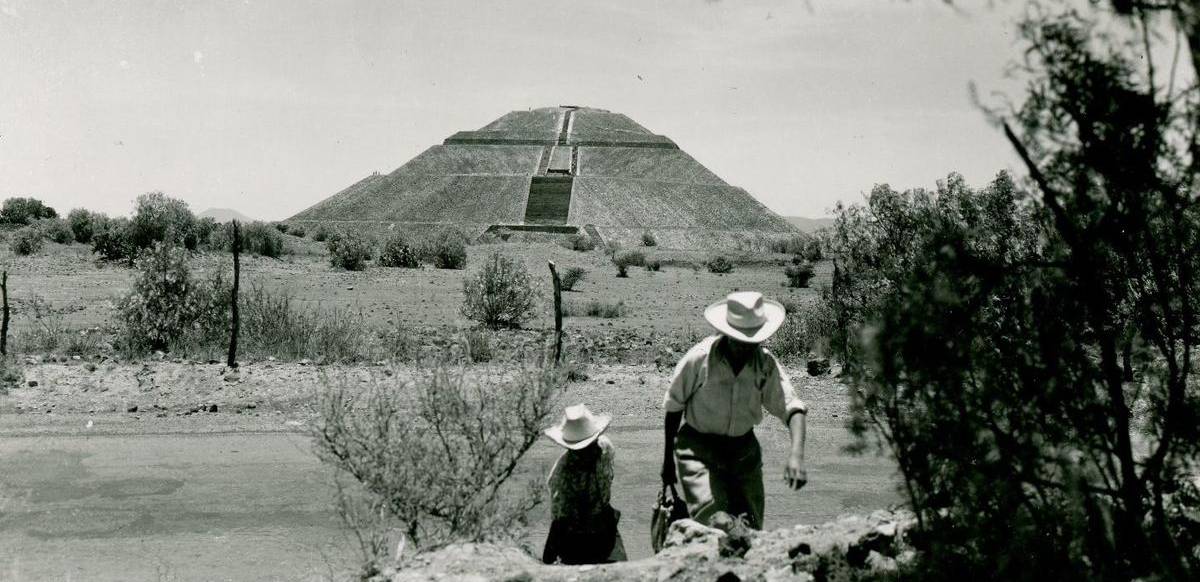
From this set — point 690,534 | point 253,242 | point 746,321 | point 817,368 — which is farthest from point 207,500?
point 253,242

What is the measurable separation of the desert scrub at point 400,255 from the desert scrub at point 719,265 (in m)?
12.1

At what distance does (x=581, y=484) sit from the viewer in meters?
6.08

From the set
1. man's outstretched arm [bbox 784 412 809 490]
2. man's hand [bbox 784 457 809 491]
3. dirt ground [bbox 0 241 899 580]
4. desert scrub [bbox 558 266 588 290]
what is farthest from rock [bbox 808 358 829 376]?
desert scrub [bbox 558 266 588 290]

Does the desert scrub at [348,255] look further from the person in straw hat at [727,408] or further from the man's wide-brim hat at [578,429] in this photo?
the person in straw hat at [727,408]

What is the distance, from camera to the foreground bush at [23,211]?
59.1 meters

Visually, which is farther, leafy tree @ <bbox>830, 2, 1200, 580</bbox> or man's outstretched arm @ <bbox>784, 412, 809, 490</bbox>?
man's outstretched arm @ <bbox>784, 412, 809, 490</bbox>

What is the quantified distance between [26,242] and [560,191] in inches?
2573

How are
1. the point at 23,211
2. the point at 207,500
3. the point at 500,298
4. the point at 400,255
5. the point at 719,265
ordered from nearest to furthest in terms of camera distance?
the point at 207,500
the point at 500,298
the point at 400,255
the point at 719,265
the point at 23,211

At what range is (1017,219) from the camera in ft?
35.8

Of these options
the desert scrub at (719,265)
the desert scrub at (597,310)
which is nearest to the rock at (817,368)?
the desert scrub at (597,310)

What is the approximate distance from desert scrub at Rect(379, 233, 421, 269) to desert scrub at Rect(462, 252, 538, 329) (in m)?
16.0

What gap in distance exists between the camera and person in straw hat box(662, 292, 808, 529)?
5.78 metres

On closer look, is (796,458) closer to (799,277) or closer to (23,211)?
(799,277)

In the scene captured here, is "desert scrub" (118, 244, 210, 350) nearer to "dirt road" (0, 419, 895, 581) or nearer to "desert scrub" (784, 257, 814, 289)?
"dirt road" (0, 419, 895, 581)
